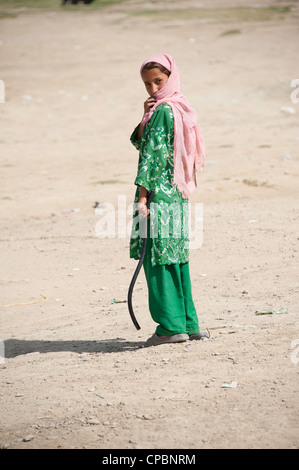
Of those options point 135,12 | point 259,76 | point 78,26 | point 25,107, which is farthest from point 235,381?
point 135,12

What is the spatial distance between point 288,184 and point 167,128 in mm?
5047

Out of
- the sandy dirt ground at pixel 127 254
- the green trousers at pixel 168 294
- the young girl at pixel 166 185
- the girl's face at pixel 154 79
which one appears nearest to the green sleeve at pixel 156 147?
the young girl at pixel 166 185

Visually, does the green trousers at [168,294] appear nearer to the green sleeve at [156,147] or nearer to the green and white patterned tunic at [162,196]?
the green and white patterned tunic at [162,196]

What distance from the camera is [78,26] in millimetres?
18719

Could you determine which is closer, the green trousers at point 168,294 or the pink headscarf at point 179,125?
the pink headscarf at point 179,125

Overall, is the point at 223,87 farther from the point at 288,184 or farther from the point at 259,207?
the point at 259,207

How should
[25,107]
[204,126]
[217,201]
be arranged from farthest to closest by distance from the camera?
[25,107], [204,126], [217,201]

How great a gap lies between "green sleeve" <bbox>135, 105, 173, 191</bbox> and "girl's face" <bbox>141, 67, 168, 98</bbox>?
13 cm

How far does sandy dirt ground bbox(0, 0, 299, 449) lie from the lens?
136 inches

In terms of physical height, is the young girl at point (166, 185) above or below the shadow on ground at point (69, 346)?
above

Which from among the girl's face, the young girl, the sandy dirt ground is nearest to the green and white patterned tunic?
the young girl

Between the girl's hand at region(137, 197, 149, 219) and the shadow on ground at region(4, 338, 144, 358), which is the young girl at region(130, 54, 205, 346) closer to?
the girl's hand at region(137, 197, 149, 219)

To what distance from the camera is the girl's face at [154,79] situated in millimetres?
3975

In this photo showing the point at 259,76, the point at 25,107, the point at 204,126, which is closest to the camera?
the point at 204,126
